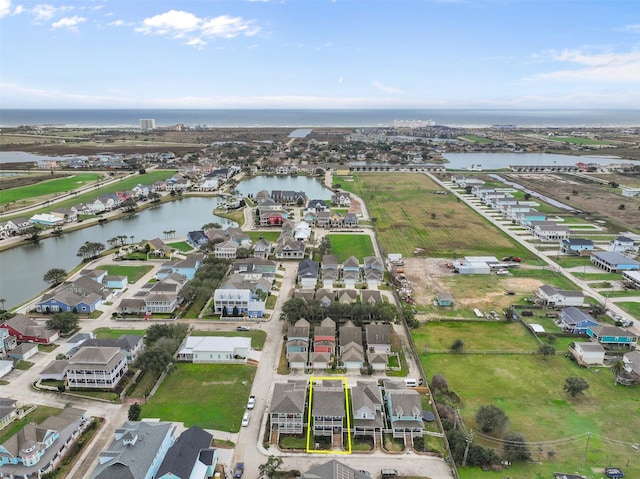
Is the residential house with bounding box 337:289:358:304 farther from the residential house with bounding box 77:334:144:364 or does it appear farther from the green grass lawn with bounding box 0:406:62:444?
the green grass lawn with bounding box 0:406:62:444

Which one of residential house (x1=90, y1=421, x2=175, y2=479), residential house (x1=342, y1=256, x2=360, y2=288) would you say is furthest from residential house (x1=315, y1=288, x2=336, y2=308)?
residential house (x1=90, y1=421, x2=175, y2=479)

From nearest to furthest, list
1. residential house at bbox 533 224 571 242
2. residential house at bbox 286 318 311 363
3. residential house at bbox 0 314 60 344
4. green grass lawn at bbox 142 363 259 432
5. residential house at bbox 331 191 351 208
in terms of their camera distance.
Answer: green grass lawn at bbox 142 363 259 432
residential house at bbox 286 318 311 363
residential house at bbox 0 314 60 344
residential house at bbox 533 224 571 242
residential house at bbox 331 191 351 208

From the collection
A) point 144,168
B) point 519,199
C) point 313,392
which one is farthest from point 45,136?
point 313,392

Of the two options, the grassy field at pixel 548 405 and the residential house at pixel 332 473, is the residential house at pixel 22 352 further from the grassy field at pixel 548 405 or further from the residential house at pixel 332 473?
the grassy field at pixel 548 405

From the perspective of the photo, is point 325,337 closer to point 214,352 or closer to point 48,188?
point 214,352

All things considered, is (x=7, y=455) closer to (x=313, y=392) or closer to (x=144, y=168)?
(x=313, y=392)

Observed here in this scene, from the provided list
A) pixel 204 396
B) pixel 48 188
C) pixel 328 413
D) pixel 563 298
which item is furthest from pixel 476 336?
pixel 48 188
